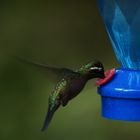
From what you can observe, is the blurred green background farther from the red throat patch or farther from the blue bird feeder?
the red throat patch

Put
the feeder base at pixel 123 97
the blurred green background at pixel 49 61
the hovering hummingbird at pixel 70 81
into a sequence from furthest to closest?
the blurred green background at pixel 49 61, the hovering hummingbird at pixel 70 81, the feeder base at pixel 123 97

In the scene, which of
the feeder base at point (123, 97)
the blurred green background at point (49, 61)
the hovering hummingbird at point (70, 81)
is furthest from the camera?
the blurred green background at point (49, 61)

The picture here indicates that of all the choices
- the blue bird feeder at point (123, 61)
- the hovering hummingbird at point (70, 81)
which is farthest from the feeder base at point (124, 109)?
the hovering hummingbird at point (70, 81)

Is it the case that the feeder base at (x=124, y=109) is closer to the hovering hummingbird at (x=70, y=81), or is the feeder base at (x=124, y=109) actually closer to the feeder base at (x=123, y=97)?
the feeder base at (x=123, y=97)

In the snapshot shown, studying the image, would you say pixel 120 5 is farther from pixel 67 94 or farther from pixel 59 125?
pixel 59 125

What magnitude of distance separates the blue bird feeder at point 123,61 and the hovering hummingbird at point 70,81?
84 millimetres

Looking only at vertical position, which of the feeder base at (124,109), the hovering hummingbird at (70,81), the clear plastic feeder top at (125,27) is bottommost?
the feeder base at (124,109)

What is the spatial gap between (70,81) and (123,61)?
9.2 inches

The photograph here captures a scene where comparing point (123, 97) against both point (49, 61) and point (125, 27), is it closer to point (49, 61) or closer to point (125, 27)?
point (125, 27)

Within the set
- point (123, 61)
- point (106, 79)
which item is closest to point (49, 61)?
point (123, 61)

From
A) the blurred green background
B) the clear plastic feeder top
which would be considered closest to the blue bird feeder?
the clear plastic feeder top

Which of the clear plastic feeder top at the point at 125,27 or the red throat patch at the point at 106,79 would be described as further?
the clear plastic feeder top at the point at 125,27

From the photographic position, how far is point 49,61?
18.7ft

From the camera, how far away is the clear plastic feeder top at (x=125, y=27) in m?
2.58
